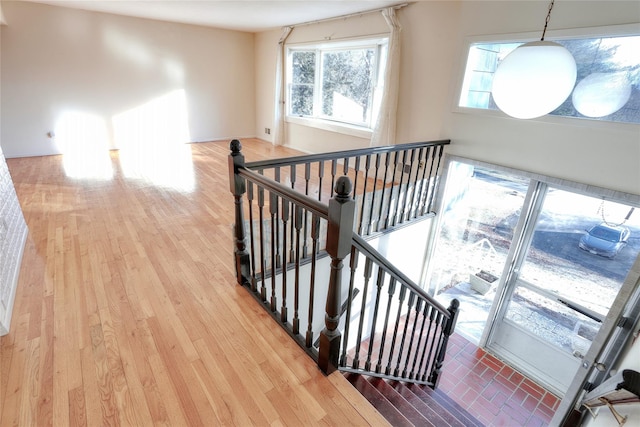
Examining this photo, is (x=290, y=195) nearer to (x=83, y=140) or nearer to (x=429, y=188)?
(x=429, y=188)

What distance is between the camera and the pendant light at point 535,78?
A: 4.98 ft

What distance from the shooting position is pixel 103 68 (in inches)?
217

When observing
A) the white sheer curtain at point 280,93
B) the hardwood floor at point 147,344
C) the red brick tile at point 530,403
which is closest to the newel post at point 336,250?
the hardwood floor at point 147,344

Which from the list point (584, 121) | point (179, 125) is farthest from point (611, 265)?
point (179, 125)

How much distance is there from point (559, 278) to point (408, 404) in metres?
2.32

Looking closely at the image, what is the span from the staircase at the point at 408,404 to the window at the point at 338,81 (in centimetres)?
375

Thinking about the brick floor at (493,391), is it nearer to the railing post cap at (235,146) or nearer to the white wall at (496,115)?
the white wall at (496,115)

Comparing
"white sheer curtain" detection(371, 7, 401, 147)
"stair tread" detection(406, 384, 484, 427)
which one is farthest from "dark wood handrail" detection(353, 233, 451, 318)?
"white sheer curtain" detection(371, 7, 401, 147)

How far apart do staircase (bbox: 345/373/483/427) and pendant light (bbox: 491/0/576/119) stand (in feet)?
6.07

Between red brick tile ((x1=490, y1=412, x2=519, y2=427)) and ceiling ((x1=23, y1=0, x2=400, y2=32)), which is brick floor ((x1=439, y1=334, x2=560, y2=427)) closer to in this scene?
red brick tile ((x1=490, y1=412, x2=519, y2=427))

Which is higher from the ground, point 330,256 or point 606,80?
point 606,80

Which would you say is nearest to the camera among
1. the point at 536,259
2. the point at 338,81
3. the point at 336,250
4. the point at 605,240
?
the point at 336,250

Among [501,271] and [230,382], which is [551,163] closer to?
[501,271]

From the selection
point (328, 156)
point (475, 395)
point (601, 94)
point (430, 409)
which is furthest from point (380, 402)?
point (601, 94)
